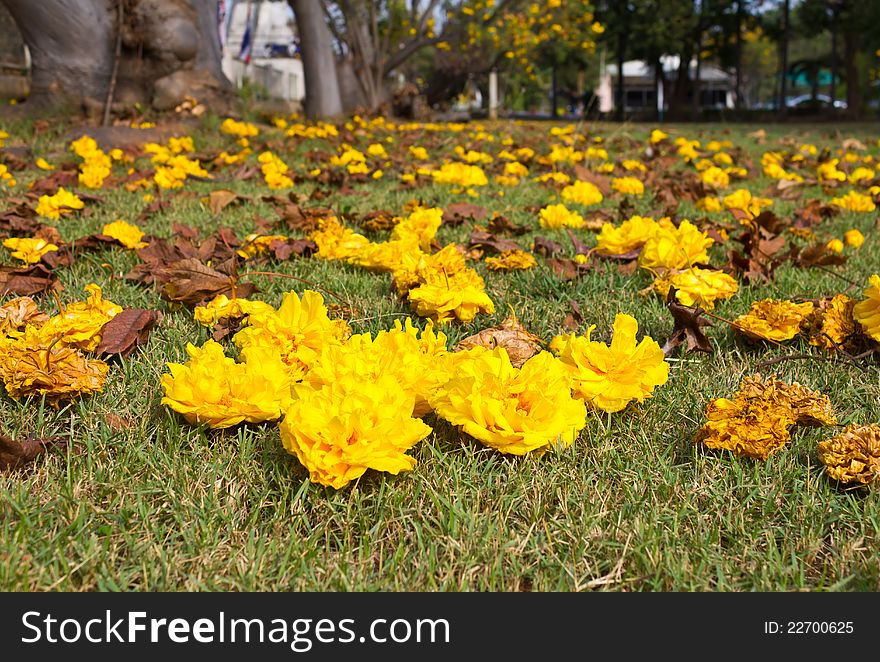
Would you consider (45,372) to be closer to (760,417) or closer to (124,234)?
(124,234)

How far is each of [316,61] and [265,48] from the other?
42.1 m

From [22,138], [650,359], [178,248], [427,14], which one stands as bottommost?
[650,359]

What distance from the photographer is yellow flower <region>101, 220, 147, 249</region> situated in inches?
117

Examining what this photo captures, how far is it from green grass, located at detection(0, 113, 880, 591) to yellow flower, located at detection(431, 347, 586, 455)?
0.33ft

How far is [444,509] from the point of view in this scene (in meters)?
1.41

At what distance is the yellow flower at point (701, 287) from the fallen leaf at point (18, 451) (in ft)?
5.92

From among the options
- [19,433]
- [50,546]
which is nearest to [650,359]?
[50,546]

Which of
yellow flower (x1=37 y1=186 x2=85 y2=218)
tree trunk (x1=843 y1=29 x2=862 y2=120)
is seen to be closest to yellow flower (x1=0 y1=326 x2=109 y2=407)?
yellow flower (x1=37 y1=186 x2=85 y2=218)

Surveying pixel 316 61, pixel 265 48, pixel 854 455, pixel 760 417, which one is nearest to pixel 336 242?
pixel 760 417

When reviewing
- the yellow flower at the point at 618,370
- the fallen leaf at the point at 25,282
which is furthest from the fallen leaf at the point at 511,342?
the fallen leaf at the point at 25,282

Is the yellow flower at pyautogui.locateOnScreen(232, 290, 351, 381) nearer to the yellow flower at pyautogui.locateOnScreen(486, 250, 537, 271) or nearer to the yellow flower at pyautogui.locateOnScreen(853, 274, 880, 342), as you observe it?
the yellow flower at pyautogui.locateOnScreen(486, 250, 537, 271)
